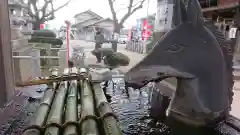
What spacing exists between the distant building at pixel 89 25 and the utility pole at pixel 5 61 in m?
12.5

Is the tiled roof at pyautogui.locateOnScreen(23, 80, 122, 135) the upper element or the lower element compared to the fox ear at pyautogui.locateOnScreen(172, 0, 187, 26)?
lower

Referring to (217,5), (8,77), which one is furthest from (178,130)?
(217,5)

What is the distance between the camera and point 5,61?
5.85 ft

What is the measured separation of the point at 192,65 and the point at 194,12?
27cm

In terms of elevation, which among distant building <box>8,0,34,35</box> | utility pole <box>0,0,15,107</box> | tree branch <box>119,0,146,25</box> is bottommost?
utility pole <box>0,0,15,107</box>

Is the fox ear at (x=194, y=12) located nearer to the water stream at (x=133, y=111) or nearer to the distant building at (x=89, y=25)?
the water stream at (x=133, y=111)

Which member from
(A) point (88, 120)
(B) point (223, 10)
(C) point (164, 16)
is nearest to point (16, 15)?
(C) point (164, 16)

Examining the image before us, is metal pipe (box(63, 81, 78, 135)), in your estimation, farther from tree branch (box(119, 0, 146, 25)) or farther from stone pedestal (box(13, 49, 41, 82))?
tree branch (box(119, 0, 146, 25))

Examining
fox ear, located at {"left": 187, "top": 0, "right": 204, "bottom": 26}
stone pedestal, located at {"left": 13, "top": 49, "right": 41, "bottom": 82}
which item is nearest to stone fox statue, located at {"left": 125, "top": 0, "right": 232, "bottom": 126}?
fox ear, located at {"left": 187, "top": 0, "right": 204, "bottom": 26}

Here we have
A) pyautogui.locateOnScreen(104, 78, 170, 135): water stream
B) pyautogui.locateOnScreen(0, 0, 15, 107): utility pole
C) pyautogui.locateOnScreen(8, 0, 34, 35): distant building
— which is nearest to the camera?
pyautogui.locateOnScreen(104, 78, 170, 135): water stream

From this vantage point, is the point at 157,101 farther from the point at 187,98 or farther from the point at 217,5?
the point at 217,5

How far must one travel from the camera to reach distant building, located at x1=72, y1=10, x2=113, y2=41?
15.8 m

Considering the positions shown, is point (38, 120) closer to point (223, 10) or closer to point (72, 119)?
point (72, 119)

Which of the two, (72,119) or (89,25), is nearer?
(72,119)
